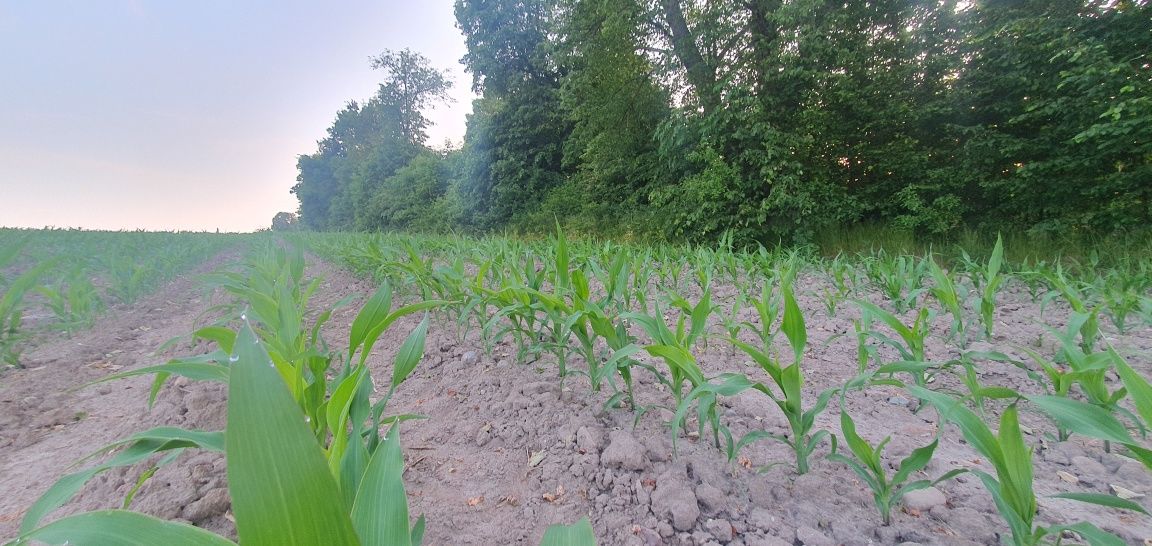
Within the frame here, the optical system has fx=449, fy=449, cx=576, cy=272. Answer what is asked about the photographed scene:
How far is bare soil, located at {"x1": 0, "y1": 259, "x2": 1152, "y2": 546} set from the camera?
1.00 metres

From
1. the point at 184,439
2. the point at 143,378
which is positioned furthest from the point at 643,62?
the point at 184,439

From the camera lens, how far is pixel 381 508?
0.58 m

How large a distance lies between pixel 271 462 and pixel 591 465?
93cm

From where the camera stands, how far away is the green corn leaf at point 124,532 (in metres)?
0.47

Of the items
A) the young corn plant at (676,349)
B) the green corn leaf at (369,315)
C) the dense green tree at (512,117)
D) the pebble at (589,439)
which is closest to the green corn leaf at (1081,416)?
the young corn plant at (676,349)

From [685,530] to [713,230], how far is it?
802 centimetres

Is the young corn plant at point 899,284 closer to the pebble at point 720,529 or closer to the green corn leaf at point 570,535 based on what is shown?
the pebble at point 720,529

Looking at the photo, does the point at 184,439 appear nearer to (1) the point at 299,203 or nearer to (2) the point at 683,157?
(2) the point at 683,157

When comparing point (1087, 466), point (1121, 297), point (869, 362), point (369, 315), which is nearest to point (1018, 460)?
point (1087, 466)

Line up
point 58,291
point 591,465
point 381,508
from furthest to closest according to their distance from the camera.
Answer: point 58,291, point 591,465, point 381,508

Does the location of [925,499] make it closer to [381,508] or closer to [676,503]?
[676,503]

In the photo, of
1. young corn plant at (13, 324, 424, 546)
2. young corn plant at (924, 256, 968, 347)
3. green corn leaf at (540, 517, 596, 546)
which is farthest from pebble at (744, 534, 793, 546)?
young corn plant at (924, 256, 968, 347)

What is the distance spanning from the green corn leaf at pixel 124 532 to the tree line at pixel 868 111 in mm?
8269

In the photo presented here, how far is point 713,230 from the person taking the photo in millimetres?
8516
